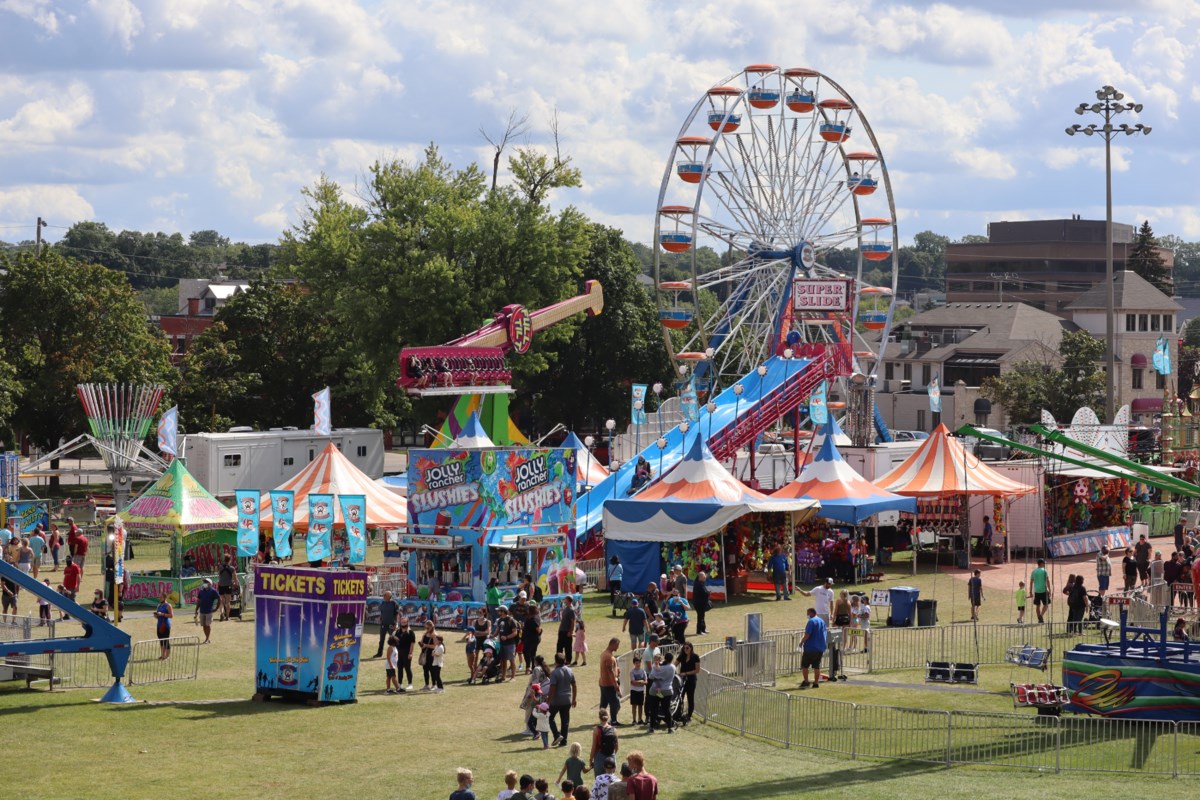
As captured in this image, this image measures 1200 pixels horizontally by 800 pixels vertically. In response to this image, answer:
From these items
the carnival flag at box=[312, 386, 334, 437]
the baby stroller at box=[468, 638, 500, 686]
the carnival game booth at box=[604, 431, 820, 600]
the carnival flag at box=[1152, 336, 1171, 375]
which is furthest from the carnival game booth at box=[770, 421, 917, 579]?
the carnival flag at box=[312, 386, 334, 437]

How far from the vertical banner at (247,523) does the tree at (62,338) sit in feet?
93.9

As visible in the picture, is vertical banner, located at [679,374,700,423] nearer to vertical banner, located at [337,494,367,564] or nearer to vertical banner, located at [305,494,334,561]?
vertical banner, located at [337,494,367,564]

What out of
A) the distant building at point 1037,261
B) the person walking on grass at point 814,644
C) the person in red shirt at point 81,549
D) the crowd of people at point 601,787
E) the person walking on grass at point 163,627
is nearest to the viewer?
the crowd of people at point 601,787

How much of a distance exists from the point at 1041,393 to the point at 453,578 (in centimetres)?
5457

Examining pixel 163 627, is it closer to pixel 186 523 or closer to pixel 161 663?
pixel 161 663

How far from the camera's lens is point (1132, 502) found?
166 feet

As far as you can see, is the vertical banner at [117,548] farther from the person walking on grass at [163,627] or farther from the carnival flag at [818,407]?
the carnival flag at [818,407]

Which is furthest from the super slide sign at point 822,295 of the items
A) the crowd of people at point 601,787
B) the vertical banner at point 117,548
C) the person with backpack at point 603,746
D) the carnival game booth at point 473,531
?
the crowd of people at point 601,787

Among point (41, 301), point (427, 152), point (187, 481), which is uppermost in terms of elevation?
point (427, 152)

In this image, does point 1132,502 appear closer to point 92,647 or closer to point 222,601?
point 222,601

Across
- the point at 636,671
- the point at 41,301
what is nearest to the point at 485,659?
the point at 636,671

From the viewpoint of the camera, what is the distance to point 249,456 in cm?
5581

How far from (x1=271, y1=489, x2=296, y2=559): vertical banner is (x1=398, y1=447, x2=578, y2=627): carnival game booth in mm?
4204

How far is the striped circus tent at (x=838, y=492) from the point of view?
3734cm
